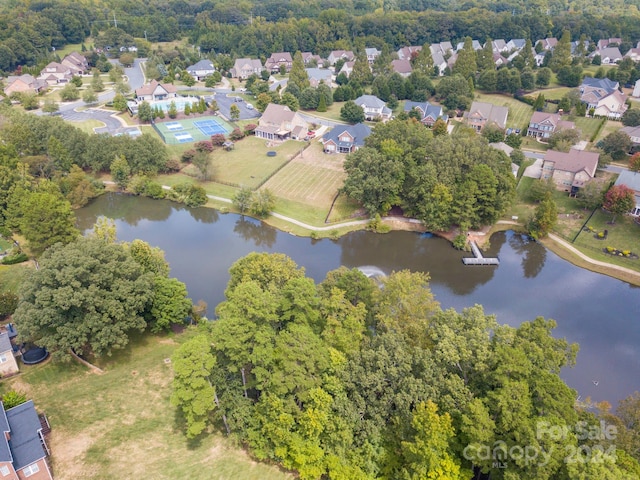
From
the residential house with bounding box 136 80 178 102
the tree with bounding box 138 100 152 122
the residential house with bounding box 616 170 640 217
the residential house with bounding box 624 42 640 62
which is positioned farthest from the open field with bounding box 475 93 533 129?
the tree with bounding box 138 100 152 122

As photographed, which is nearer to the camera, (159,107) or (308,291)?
(308,291)

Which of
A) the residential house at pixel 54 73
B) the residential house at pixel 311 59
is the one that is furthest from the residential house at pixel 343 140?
the residential house at pixel 54 73

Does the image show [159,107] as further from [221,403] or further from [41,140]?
[221,403]

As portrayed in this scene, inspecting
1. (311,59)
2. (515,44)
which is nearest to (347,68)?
(311,59)

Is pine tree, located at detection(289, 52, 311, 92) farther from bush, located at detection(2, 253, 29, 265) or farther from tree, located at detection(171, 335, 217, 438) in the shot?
tree, located at detection(171, 335, 217, 438)

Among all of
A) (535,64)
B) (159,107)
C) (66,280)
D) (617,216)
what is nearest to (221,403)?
(66,280)

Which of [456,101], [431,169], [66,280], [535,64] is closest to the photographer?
[66,280]
